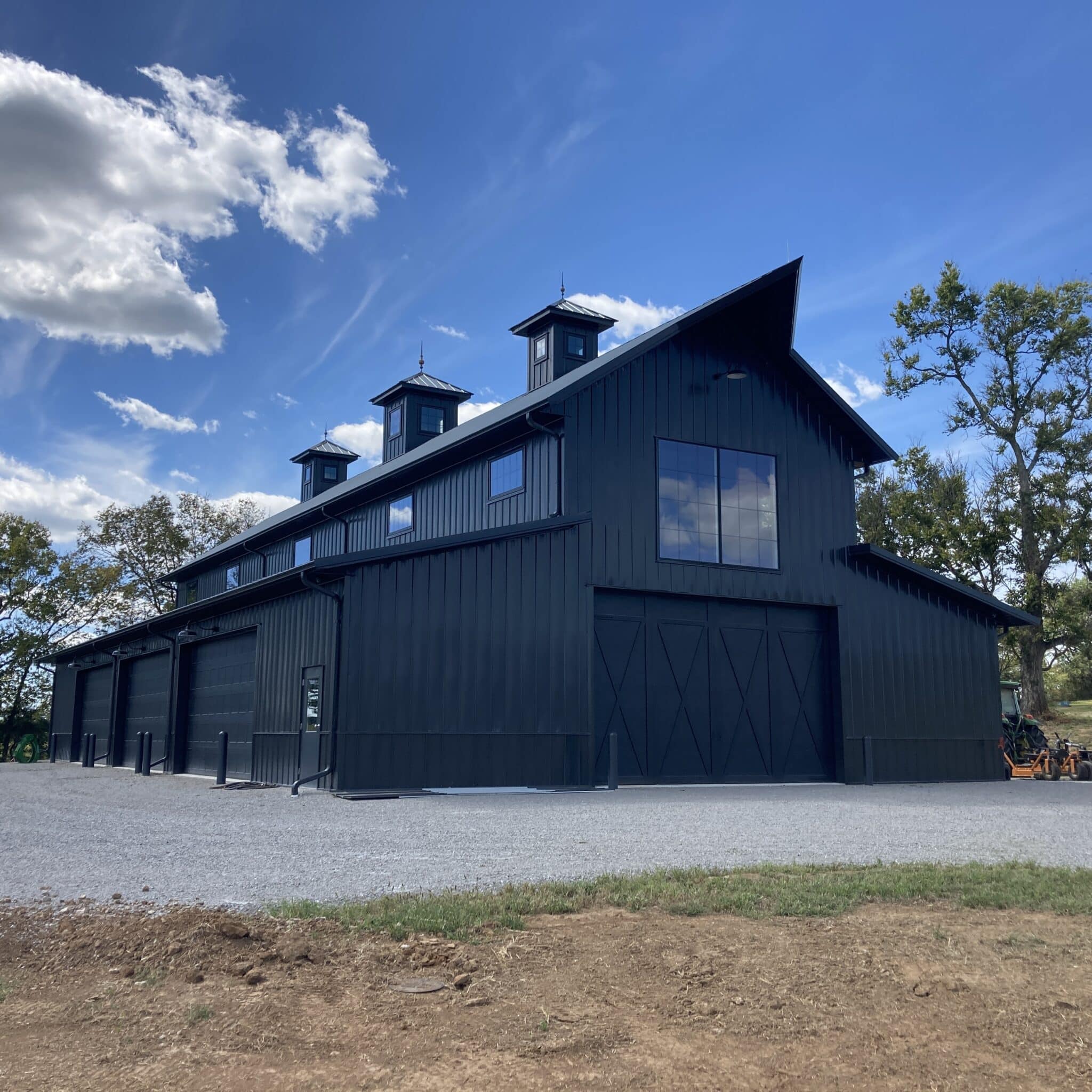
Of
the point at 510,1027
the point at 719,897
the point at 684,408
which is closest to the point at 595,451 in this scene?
the point at 684,408

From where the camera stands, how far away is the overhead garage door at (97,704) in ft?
99.1

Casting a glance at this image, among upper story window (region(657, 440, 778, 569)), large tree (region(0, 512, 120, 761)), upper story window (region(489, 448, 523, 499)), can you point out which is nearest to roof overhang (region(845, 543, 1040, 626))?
upper story window (region(657, 440, 778, 569))

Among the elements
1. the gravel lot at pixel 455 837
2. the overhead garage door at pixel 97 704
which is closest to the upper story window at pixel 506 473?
the gravel lot at pixel 455 837

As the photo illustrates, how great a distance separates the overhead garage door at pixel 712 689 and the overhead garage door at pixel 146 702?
1191 centimetres

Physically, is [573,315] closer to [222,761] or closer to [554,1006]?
[222,761]

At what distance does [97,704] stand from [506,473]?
1835 centimetres

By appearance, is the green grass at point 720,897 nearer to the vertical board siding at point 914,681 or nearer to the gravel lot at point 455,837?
the gravel lot at point 455,837

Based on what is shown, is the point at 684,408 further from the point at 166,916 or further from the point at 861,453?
the point at 166,916

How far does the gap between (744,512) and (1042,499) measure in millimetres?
21801

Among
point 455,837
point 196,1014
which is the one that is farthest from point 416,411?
point 196,1014

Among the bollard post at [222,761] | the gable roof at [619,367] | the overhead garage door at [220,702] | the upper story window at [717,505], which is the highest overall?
the gable roof at [619,367]

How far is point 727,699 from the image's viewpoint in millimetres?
19750

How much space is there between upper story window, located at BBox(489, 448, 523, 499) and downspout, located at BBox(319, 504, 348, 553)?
7195 millimetres

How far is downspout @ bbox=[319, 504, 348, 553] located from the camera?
86.6 feet
